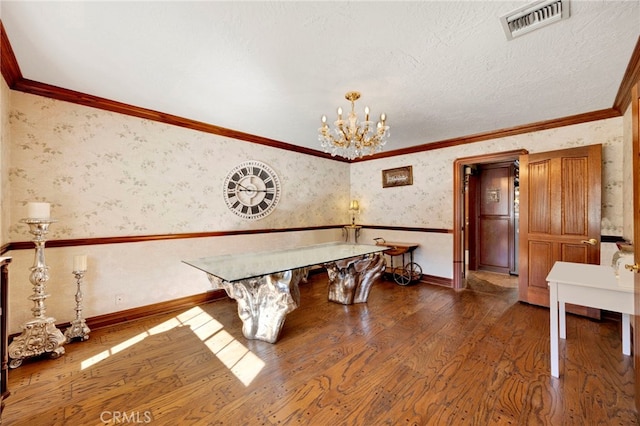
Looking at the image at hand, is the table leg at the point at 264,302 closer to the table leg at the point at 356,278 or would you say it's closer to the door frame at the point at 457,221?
the table leg at the point at 356,278

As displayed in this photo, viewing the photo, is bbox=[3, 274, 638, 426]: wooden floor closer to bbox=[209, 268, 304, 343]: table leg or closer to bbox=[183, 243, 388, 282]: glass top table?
bbox=[209, 268, 304, 343]: table leg

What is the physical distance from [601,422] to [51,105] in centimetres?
471

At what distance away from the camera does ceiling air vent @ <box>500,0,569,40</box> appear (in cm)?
146

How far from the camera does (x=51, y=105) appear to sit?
96.0 inches

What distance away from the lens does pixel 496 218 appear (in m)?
5.17

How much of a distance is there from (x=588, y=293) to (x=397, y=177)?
10.6 feet

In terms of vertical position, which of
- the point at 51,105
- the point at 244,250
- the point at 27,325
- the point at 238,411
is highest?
the point at 51,105

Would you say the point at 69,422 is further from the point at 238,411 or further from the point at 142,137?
the point at 142,137

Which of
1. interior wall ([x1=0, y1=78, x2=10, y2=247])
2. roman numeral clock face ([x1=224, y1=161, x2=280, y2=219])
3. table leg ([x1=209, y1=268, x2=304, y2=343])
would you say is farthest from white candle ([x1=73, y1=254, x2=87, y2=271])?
roman numeral clock face ([x1=224, y1=161, x2=280, y2=219])

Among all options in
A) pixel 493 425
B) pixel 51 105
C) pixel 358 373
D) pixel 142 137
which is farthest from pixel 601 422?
pixel 51 105

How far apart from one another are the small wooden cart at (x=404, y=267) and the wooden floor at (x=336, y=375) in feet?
4.42

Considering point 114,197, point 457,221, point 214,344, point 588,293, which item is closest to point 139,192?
point 114,197

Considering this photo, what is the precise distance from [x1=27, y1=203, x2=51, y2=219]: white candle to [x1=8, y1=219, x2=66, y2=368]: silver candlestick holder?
0.10 ft

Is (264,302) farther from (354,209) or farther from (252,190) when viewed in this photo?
(354,209)
